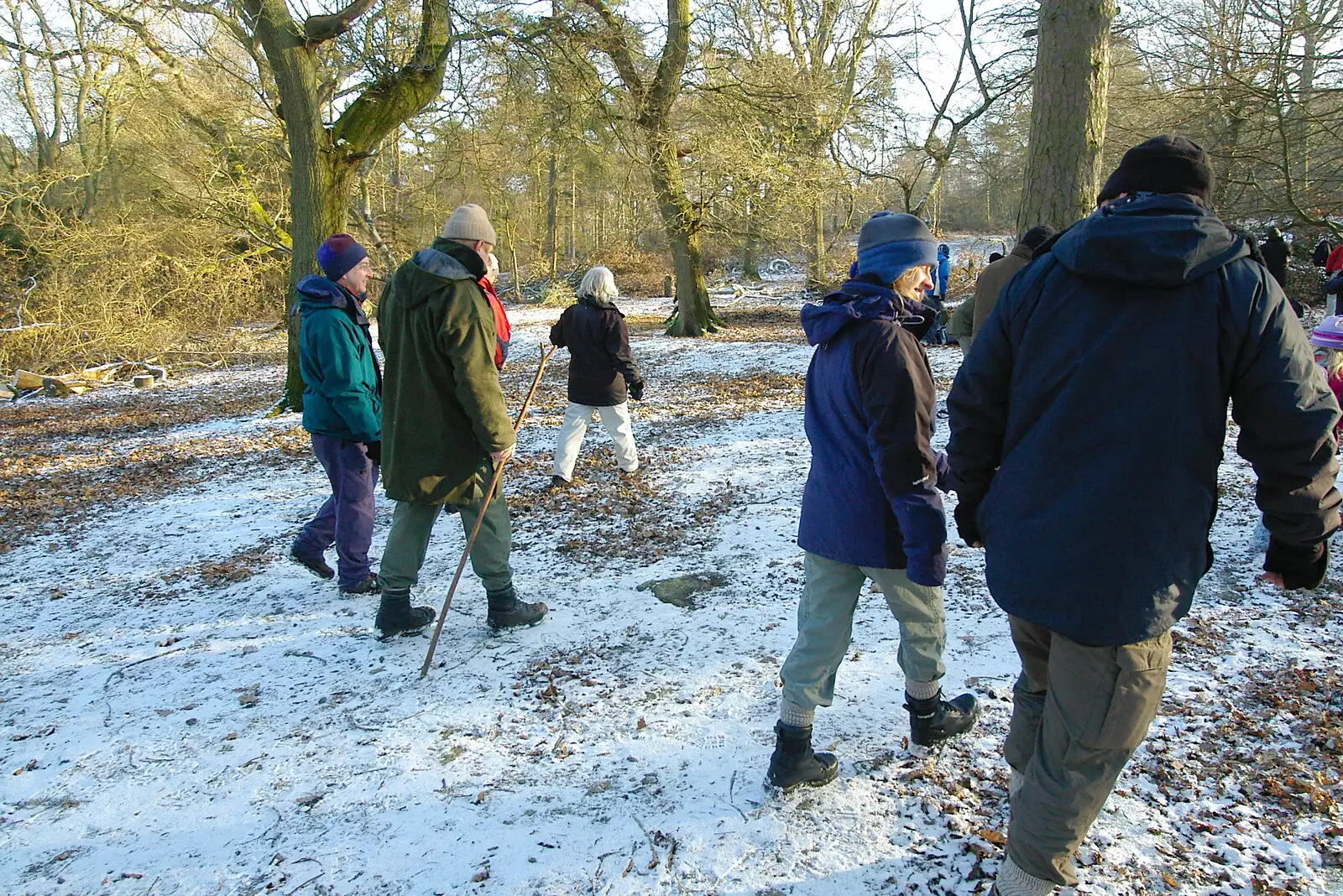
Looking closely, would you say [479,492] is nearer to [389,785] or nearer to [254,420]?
[389,785]

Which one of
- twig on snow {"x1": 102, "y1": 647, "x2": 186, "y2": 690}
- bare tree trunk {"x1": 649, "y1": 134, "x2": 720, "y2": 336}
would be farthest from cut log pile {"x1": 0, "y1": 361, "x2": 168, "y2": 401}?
twig on snow {"x1": 102, "y1": 647, "x2": 186, "y2": 690}

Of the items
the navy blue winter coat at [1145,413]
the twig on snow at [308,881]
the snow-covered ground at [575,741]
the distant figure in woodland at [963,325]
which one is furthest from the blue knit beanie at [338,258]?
the distant figure in woodland at [963,325]

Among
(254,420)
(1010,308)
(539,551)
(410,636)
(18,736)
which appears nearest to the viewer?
(1010,308)

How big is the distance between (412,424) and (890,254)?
2.28 meters

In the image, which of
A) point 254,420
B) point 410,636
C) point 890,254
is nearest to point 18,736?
point 410,636

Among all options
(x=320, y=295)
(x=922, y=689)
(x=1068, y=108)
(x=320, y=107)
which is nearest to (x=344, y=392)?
(x=320, y=295)

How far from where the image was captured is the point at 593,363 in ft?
20.4

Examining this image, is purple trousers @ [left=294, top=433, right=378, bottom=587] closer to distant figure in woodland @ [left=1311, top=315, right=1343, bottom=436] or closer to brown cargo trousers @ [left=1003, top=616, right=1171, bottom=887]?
brown cargo trousers @ [left=1003, top=616, right=1171, bottom=887]

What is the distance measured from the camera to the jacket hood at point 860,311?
7.63ft

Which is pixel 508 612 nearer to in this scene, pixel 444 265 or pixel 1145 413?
pixel 444 265

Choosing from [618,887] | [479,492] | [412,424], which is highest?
[412,424]

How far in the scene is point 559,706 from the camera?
10.6 feet

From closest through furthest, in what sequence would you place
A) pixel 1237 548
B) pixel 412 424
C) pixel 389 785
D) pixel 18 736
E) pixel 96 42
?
1. pixel 389 785
2. pixel 18 736
3. pixel 412 424
4. pixel 1237 548
5. pixel 96 42

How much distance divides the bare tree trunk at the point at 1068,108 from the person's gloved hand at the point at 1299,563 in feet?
15.1
